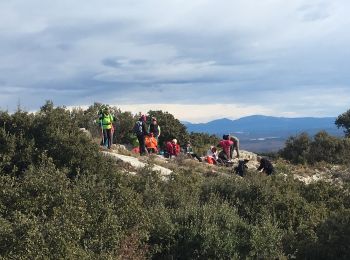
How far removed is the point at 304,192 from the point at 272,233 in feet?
14.0

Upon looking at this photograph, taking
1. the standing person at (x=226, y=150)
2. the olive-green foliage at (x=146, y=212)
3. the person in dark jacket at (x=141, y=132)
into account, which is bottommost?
the olive-green foliage at (x=146, y=212)

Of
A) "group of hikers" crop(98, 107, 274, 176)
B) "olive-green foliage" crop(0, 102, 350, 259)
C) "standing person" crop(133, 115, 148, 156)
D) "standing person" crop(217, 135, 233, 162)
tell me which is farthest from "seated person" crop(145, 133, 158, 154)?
"olive-green foliage" crop(0, 102, 350, 259)

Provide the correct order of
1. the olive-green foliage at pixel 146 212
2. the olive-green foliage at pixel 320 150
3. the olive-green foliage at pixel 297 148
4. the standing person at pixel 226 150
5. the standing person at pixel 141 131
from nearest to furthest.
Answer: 1. the olive-green foliage at pixel 146 212
2. the standing person at pixel 141 131
3. the standing person at pixel 226 150
4. the olive-green foliage at pixel 320 150
5. the olive-green foliage at pixel 297 148

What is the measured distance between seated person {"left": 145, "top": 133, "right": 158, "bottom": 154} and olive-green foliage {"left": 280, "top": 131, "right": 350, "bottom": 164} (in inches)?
353

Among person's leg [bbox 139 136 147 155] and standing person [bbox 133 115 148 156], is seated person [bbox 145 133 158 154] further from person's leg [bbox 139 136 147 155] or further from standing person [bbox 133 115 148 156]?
person's leg [bbox 139 136 147 155]

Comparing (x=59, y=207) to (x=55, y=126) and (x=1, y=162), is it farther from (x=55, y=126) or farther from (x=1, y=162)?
(x=55, y=126)

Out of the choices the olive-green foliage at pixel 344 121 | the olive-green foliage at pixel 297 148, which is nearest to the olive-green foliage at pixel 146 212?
the olive-green foliage at pixel 297 148

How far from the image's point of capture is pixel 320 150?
28.5 meters

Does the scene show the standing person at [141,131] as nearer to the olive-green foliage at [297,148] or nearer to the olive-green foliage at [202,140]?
the olive-green foliage at [202,140]

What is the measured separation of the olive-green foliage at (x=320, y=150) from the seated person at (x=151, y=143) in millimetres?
8955

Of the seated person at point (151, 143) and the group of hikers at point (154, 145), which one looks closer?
the group of hikers at point (154, 145)

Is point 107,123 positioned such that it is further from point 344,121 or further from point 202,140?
point 344,121

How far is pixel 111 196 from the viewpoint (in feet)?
36.8

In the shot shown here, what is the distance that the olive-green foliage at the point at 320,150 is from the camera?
27859 mm
